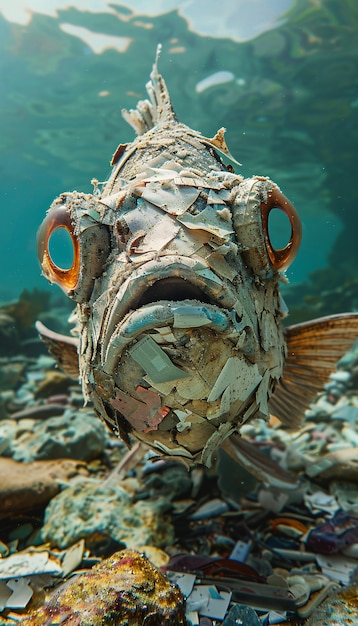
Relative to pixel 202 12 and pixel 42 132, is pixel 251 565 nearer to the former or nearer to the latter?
pixel 202 12

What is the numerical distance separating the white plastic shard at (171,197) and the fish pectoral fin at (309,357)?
1767 mm

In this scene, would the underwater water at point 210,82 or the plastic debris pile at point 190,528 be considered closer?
the plastic debris pile at point 190,528

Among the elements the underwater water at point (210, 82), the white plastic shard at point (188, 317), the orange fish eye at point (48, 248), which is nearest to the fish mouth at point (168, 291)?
the white plastic shard at point (188, 317)

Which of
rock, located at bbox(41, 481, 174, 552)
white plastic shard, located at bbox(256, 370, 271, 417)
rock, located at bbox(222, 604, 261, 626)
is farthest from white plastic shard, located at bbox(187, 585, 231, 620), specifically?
white plastic shard, located at bbox(256, 370, 271, 417)

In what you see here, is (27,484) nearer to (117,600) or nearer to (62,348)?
(62,348)

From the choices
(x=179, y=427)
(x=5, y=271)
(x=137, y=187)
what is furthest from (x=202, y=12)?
(x=5, y=271)

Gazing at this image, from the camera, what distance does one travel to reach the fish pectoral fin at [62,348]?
3734 mm

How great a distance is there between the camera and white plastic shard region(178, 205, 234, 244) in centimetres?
177

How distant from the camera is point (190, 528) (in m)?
3.30

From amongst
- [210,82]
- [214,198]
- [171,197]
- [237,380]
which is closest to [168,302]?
[237,380]

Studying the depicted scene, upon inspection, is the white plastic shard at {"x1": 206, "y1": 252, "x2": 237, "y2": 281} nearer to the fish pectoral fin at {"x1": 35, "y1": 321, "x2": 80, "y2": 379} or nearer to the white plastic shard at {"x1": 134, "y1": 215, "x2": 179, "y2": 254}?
the white plastic shard at {"x1": 134, "y1": 215, "x2": 179, "y2": 254}

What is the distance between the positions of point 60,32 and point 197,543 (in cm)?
1766

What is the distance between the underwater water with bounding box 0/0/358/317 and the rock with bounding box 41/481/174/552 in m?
7.76

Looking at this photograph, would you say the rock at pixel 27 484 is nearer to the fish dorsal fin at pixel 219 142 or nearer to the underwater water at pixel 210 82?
the fish dorsal fin at pixel 219 142
